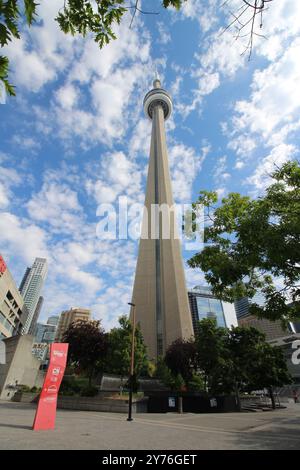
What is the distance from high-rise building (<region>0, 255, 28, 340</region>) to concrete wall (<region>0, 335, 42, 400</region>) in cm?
629

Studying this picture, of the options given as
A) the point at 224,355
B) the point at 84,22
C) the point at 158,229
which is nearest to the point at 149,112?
the point at 158,229

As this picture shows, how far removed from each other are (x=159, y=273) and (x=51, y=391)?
44644 millimetres

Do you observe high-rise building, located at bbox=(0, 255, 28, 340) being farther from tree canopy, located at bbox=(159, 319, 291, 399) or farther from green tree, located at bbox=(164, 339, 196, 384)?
tree canopy, located at bbox=(159, 319, 291, 399)

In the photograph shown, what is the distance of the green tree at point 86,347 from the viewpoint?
23750 mm

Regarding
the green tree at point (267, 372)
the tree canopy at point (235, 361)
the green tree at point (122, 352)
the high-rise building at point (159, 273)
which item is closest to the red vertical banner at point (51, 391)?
the green tree at point (122, 352)

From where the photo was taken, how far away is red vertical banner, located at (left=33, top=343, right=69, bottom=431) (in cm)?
927

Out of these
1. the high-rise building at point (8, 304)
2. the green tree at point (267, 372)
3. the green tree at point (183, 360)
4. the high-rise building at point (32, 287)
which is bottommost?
the green tree at point (267, 372)

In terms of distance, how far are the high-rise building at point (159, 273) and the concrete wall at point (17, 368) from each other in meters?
20.9

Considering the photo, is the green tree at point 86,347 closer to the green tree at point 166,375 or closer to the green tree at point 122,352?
the green tree at point 122,352

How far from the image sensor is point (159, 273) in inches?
2135

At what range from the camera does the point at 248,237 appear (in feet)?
28.0

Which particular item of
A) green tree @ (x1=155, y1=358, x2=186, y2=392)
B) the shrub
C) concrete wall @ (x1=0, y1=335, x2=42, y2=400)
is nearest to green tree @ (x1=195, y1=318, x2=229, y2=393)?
green tree @ (x1=155, y1=358, x2=186, y2=392)

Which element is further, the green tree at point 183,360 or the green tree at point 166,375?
the green tree at point 183,360
